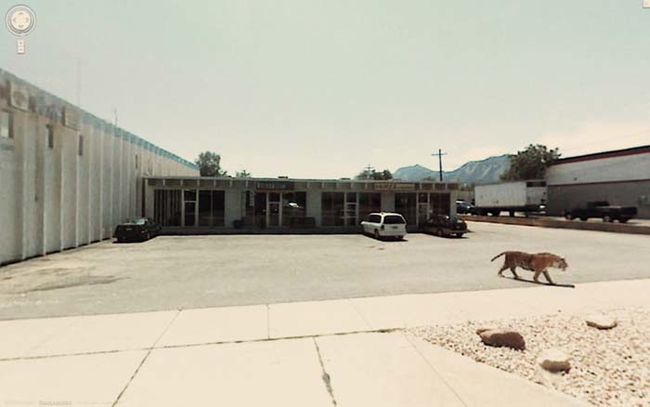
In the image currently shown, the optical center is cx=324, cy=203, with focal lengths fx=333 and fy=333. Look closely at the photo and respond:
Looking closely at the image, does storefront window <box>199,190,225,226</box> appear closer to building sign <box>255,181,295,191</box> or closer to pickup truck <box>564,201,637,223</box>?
building sign <box>255,181,295,191</box>

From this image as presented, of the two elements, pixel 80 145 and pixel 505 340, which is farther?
pixel 80 145

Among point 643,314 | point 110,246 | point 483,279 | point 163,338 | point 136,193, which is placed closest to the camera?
point 163,338

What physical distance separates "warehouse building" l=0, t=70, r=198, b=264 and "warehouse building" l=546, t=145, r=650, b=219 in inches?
1991

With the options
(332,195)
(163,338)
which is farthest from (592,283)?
(332,195)

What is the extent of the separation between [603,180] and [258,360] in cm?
5055

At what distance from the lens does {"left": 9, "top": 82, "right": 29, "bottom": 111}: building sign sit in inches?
509

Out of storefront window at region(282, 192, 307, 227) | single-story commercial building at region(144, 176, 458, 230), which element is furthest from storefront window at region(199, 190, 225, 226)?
storefront window at region(282, 192, 307, 227)

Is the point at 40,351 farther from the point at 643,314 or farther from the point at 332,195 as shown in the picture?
the point at 332,195

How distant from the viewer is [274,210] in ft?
91.9

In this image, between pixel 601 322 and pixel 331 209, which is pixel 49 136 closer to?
pixel 331 209

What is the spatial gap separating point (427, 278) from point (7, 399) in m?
9.34

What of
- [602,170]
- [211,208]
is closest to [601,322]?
[211,208]

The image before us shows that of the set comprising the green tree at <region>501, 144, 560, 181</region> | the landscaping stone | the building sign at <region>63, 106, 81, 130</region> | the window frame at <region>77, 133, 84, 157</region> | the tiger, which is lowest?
the landscaping stone

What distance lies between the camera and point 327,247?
1773 centimetres
